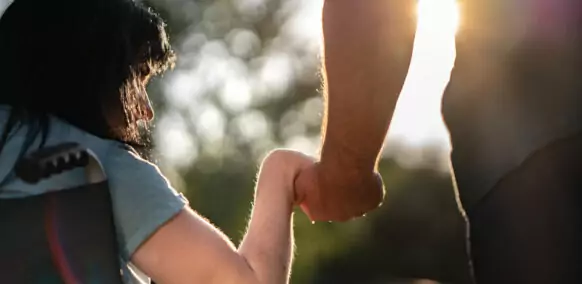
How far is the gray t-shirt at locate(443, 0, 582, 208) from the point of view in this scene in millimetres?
2033

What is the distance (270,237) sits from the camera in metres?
2.11

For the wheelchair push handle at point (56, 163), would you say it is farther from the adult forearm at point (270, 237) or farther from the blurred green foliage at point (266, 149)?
the blurred green foliage at point (266, 149)

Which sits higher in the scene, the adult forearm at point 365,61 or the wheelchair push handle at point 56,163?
the adult forearm at point 365,61

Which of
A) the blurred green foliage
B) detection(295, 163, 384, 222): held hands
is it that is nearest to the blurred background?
the blurred green foliage

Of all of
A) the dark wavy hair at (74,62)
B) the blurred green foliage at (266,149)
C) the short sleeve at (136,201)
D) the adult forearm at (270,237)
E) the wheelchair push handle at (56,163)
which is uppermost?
the dark wavy hair at (74,62)

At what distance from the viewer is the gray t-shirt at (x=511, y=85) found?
203cm

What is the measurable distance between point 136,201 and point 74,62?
38cm

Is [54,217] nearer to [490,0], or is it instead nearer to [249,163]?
[490,0]

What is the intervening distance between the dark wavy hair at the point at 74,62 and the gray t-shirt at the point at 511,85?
26.0 inches

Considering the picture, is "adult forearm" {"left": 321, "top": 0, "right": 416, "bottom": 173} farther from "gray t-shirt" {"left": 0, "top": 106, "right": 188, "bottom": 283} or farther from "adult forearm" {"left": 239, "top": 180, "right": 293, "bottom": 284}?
"gray t-shirt" {"left": 0, "top": 106, "right": 188, "bottom": 283}

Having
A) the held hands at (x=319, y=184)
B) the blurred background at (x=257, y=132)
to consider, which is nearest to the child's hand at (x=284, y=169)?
the held hands at (x=319, y=184)

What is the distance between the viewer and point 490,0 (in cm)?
212

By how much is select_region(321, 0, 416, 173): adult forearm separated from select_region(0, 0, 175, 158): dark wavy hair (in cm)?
41

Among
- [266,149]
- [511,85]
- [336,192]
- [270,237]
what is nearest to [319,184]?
[336,192]
